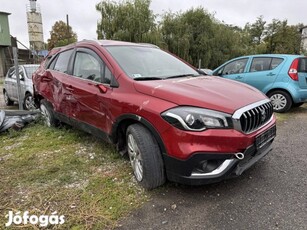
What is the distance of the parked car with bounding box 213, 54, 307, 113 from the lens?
636cm

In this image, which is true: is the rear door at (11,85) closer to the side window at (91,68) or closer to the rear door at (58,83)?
the rear door at (58,83)

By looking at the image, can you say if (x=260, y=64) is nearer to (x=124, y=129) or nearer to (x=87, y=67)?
(x=87, y=67)

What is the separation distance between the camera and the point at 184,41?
22.6 m

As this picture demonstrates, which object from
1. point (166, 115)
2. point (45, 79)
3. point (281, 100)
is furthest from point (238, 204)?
point (281, 100)

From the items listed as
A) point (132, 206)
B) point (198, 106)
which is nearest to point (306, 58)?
point (198, 106)

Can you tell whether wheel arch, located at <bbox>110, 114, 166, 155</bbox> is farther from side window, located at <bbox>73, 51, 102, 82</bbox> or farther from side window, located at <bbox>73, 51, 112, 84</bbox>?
side window, located at <bbox>73, 51, 102, 82</bbox>

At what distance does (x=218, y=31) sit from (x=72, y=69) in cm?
2346

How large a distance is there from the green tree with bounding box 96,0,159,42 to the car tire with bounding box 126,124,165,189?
1835 centimetres

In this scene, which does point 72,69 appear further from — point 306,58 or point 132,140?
point 306,58

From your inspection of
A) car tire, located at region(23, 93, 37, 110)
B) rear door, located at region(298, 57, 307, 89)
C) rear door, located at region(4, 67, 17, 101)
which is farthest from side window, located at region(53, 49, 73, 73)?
rear door, located at region(298, 57, 307, 89)

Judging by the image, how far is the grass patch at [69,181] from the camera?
2564mm

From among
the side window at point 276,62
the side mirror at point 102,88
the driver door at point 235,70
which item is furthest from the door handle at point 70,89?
the side window at point 276,62

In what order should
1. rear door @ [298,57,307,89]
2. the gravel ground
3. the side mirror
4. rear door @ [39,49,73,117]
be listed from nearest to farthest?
the gravel ground → the side mirror → rear door @ [39,49,73,117] → rear door @ [298,57,307,89]

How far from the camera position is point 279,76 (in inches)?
257
